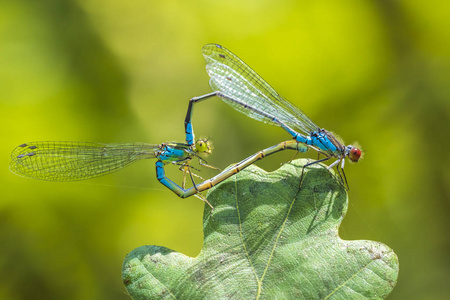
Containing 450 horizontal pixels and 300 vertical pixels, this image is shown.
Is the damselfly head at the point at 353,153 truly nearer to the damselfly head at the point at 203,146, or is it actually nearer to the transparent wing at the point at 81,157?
the damselfly head at the point at 203,146

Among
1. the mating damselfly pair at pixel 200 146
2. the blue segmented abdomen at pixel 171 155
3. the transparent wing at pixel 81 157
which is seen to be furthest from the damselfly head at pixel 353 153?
the transparent wing at pixel 81 157

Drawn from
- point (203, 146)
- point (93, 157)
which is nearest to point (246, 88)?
point (203, 146)

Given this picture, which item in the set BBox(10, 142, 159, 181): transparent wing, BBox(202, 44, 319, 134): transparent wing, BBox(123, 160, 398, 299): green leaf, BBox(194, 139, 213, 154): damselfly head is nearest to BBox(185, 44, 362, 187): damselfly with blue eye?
BBox(202, 44, 319, 134): transparent wing

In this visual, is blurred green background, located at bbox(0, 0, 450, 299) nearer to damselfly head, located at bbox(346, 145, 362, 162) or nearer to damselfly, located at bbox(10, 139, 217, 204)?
damselfly, located at bbox(10, 139, 217, 204)

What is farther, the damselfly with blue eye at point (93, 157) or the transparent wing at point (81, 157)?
the transparent wing at point (81, 157)

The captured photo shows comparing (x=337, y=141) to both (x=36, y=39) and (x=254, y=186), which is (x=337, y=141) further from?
(x=36, y=39)

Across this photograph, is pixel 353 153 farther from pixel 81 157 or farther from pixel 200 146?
pixel 81 157

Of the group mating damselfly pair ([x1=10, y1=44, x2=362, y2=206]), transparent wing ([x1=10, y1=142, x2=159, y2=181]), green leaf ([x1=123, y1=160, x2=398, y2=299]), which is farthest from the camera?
transparent wing ([x1=10, y1=142, x2=159, y2=181])

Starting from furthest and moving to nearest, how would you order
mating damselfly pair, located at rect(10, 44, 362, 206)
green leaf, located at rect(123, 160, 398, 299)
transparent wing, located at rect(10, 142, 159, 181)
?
transparent wing, located at rect(10, 142, 159, 181)
mating damselfly pair, located at rect(10, 44, 362, 206)
green leaf, located at rect(123, 160, 398, 299)
